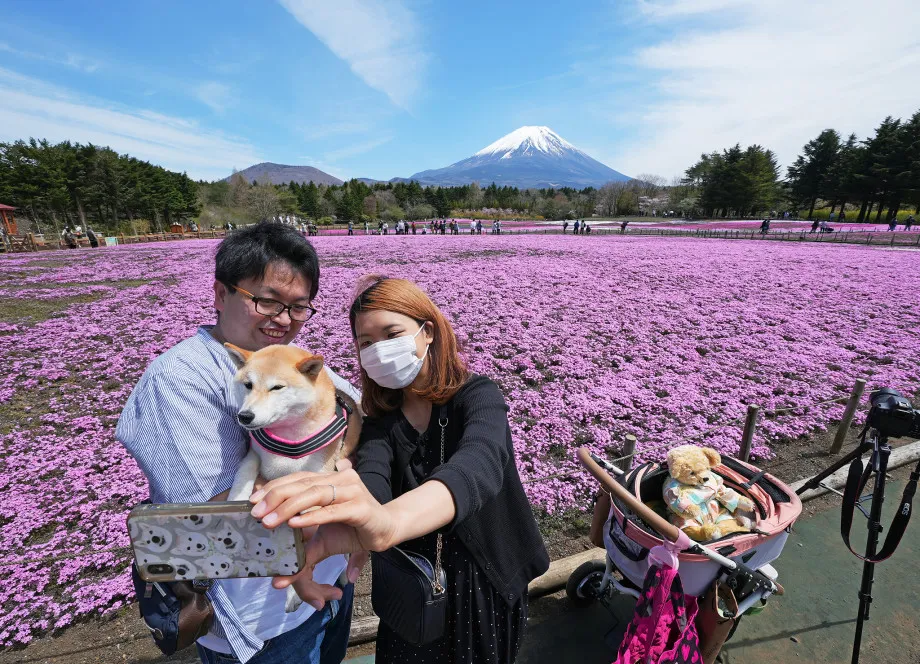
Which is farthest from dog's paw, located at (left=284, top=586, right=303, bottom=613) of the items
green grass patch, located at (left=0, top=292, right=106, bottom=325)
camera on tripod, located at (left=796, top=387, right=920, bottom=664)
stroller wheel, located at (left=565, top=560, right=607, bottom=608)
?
green grass patch, located at (left=0, top=292, right=106, bottom=325)

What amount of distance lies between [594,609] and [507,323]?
282 inches

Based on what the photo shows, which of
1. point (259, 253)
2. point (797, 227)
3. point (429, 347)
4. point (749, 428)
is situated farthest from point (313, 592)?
point (797, 227)

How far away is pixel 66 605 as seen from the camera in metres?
3.12

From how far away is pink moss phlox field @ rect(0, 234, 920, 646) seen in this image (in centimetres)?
400

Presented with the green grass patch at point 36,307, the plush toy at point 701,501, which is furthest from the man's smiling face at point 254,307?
the green grass patch at point 36,307

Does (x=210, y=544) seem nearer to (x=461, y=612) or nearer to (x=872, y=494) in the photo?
(x=461, y=612)

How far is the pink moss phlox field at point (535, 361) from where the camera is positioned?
13.1 ft

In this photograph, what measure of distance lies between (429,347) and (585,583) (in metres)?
2.49

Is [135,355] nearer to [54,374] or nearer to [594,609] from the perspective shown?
[54,374]

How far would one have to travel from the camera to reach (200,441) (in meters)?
1.36

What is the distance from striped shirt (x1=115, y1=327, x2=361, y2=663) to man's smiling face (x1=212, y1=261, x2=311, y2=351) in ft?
0.36

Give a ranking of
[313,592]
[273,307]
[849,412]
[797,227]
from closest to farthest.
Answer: [313,592] < [273,307] < [849,412] < [797,227]

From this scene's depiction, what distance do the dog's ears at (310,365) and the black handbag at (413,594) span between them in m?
0.77

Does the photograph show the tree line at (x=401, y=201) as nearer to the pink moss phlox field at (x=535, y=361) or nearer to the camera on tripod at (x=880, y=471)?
the pink moss phlox field at (x=535, y=361)
